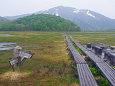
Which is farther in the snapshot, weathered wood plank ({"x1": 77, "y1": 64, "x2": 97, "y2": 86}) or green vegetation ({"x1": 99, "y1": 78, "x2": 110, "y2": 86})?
green vegetation ({"x1": 99, "y1": 78, "x2": 110, "y2": 86})

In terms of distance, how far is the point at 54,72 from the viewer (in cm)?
1336

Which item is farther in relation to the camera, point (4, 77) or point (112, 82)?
point (4, 77)

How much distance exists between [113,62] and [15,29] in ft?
440

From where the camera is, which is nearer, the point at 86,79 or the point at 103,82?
the point at 86,79

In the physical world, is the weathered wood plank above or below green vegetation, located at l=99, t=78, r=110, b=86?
above

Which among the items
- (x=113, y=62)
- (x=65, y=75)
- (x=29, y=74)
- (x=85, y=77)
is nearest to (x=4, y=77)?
(x=29, y=74)

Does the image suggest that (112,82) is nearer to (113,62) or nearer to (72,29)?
(113,62)

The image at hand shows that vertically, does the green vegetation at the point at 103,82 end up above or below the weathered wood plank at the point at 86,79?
below

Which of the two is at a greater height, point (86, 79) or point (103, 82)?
point (86, 79)

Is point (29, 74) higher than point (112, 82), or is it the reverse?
point (112, 82)

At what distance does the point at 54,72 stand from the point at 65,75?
1385 millimetres

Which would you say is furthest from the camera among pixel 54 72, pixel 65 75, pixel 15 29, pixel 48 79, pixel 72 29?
pixel 72 29

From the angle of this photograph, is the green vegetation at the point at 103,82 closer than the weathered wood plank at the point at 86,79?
No

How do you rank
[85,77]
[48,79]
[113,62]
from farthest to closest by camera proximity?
1. [113,62]
2. [48,79]
3. [85,77]
